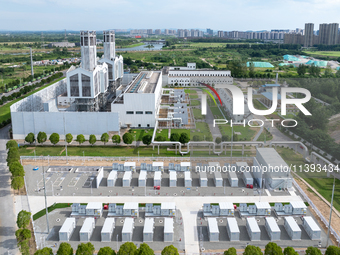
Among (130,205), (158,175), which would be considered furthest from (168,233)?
(158,175)

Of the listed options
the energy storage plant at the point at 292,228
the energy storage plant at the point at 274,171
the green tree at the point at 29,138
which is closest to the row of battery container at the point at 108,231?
the energy storage plant at the point at 292,228

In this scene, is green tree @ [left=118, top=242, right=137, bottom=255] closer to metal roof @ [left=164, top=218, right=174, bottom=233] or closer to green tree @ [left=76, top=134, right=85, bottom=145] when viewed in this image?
metal roof @ [left=164, top=218, right=174, bottom=233]

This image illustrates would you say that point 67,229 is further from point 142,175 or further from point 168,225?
point 142,175

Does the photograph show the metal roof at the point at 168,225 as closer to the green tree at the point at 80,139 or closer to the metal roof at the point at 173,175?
the metal roof at the point at 173,175

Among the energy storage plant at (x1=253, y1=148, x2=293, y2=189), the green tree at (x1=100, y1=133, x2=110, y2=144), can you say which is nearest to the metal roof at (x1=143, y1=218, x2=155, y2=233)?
A: the energy storage plant at (x1=253, y1=148, x2=293, y2=189)

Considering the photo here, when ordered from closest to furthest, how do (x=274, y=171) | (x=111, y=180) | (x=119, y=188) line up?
(x=274, y=171) < (x=119, y=188) < (x=111, y=180)

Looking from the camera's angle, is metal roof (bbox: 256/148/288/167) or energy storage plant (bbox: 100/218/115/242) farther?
metal roof (bbox: 256/148/288/167)

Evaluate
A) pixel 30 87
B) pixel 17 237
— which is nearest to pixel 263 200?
pixel 17 237
